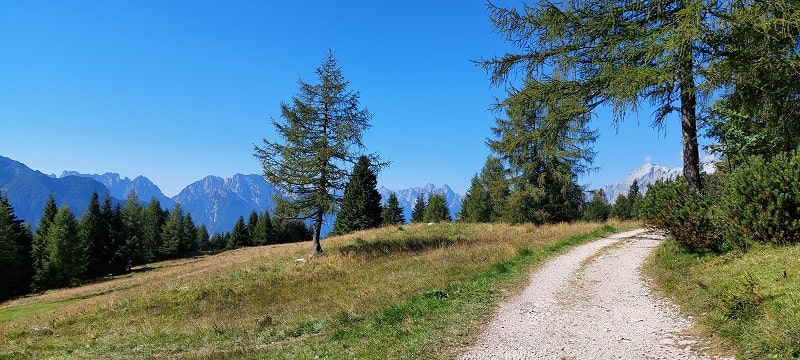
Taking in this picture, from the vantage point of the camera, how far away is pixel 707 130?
2022 cm

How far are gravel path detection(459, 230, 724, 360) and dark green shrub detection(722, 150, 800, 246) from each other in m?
2.16

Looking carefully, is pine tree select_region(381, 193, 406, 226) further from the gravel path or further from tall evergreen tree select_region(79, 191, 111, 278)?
the gravel path

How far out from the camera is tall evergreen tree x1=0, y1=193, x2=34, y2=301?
1715 inches

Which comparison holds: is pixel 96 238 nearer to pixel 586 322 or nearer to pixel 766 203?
pixel 586 322

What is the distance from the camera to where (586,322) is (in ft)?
22.6

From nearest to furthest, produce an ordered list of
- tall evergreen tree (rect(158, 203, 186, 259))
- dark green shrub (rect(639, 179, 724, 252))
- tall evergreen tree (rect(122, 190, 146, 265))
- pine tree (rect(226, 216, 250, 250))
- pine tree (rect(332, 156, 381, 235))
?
dark green shrub (rect(639, 179, 724, 252)) < pine tree (rect(332, 156, 381, 235)) < tall evergreen tree (rect(122, 190, 146, 265)) < tall evergreen tree (rect(158, 203, 186, 259)) < pine tree (rect(226, 216, 250, 250))

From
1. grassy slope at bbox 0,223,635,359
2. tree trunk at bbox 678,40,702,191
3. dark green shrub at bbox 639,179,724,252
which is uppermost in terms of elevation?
tree trunk at bbox 678,40,702,191

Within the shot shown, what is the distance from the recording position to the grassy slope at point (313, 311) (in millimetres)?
7027

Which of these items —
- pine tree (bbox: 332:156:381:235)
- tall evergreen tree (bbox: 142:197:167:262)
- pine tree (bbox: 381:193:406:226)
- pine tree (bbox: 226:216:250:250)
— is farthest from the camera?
pine tree (bbox: 226:216:250:250)

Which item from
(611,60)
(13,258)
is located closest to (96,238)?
(13,258)

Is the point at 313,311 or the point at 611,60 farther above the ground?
the point at 611,60

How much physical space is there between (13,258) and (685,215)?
200 feet

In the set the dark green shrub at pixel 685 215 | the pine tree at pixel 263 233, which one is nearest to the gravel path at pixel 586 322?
the dark green shrub at pixel 685 215

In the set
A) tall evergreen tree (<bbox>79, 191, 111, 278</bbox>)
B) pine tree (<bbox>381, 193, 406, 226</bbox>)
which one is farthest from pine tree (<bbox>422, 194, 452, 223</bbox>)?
tall evergreen tree (<bbox>79, 191, 111, 278</bbox>)
